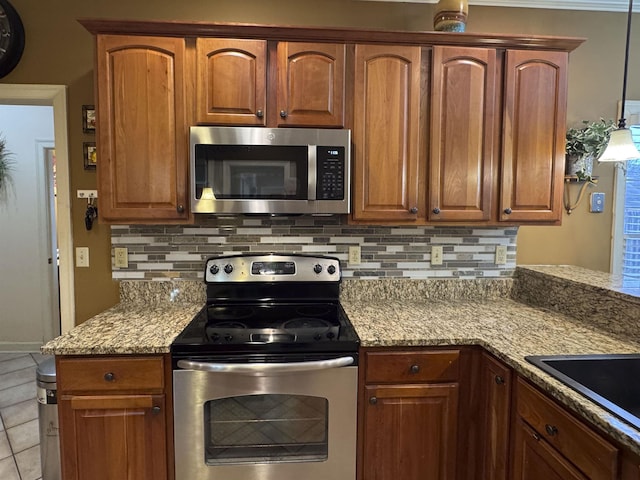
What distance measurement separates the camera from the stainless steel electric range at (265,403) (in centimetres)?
154

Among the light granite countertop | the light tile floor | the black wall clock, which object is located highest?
the black wall clock

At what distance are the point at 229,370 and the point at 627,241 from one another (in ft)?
8.24

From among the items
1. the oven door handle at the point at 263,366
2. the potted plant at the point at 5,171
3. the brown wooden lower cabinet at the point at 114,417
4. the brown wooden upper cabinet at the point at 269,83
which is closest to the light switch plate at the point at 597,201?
the brown wooden upper cabinet at the point at 269,83

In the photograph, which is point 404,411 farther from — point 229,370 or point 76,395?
point 76,395

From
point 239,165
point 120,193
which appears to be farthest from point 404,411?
Result: point 120,193

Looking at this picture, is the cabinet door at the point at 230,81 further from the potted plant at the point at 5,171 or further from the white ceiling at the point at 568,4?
the potted plant at the point at 5,171

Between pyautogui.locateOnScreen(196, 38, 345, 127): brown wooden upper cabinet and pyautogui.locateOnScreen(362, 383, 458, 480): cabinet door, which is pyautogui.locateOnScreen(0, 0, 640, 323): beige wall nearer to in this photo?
pyautogui.locateOnScreen(196, 38, 345, 127): brown wooden upper cabinet

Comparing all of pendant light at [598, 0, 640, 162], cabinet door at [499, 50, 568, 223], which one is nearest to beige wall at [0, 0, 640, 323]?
cabinet door at [499, 50, 568, 223]

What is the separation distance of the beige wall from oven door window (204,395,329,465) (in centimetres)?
104

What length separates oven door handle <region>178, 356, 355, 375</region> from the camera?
1520 mm

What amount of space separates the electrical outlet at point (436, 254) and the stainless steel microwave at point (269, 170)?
69cm

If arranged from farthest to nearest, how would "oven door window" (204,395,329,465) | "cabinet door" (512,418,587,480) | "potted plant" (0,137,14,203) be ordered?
"potted plant" (0,137,14,203) < "oven door window" (204,395,329,465) < "cabinet door" (512,418,587,480)

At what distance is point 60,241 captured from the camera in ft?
7.02

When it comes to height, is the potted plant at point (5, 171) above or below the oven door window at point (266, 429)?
above
